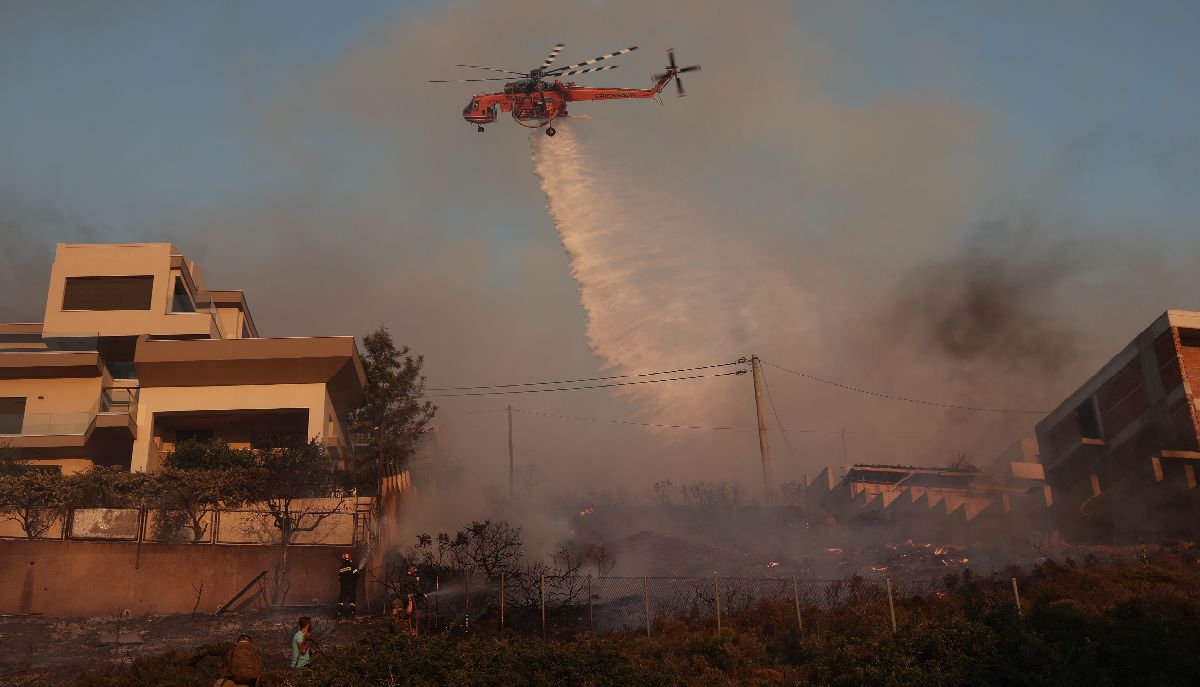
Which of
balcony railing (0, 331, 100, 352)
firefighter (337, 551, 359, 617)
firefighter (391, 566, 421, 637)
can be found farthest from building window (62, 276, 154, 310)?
firefighter (391, 566, 421, 637)

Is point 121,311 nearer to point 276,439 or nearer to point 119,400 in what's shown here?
point 119,400

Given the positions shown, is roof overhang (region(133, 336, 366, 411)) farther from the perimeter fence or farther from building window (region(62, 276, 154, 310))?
the perimeter fence

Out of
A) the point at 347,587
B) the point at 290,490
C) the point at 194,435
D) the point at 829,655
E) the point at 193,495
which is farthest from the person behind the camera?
the point at 194,435

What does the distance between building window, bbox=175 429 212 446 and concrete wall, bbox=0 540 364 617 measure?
13.1m

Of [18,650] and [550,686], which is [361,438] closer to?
[18,650]

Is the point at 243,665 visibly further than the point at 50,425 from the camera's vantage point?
No

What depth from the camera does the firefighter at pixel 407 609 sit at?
2378cm

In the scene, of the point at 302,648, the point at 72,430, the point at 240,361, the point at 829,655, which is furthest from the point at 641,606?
the point at 72,430

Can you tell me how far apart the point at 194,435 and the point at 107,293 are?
25.1 feet

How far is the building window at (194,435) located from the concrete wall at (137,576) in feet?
43.1

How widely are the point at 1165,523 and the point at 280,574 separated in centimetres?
3313

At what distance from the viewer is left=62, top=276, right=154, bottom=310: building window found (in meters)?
45.6

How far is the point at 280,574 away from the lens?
103 ft

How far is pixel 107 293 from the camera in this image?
45.8m
